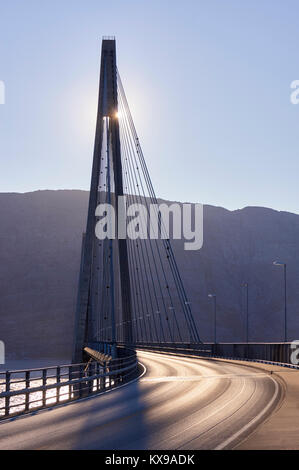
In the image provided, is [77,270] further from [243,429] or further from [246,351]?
[243,429]

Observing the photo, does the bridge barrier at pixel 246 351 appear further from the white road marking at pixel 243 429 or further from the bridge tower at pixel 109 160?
the white road marking at pixel 243 429

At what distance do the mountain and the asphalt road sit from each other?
112723 millimetres

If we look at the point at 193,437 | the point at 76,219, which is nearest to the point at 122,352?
the point at 193,437

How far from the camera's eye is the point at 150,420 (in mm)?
15172

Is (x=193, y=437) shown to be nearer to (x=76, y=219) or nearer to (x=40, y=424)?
(x=40, y=424)

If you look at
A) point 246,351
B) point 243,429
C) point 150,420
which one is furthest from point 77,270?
point 243,429

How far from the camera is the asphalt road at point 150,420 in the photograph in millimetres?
11953

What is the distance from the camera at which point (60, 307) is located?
490ft

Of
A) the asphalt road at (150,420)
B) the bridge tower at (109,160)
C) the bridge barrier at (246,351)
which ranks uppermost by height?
the bridge tower at (109,160)

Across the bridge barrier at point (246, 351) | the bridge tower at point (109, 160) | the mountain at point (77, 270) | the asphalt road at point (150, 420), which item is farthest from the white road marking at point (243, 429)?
the mountain at point (77, 270)

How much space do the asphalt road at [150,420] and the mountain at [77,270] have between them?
11272cm

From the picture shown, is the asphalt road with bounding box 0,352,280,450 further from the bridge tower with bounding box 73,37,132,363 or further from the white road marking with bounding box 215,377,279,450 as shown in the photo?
the bridge tower with bounding box 73,37,132,363

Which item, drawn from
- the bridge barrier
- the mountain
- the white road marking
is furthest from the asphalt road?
the mountain

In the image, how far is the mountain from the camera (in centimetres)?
14400
